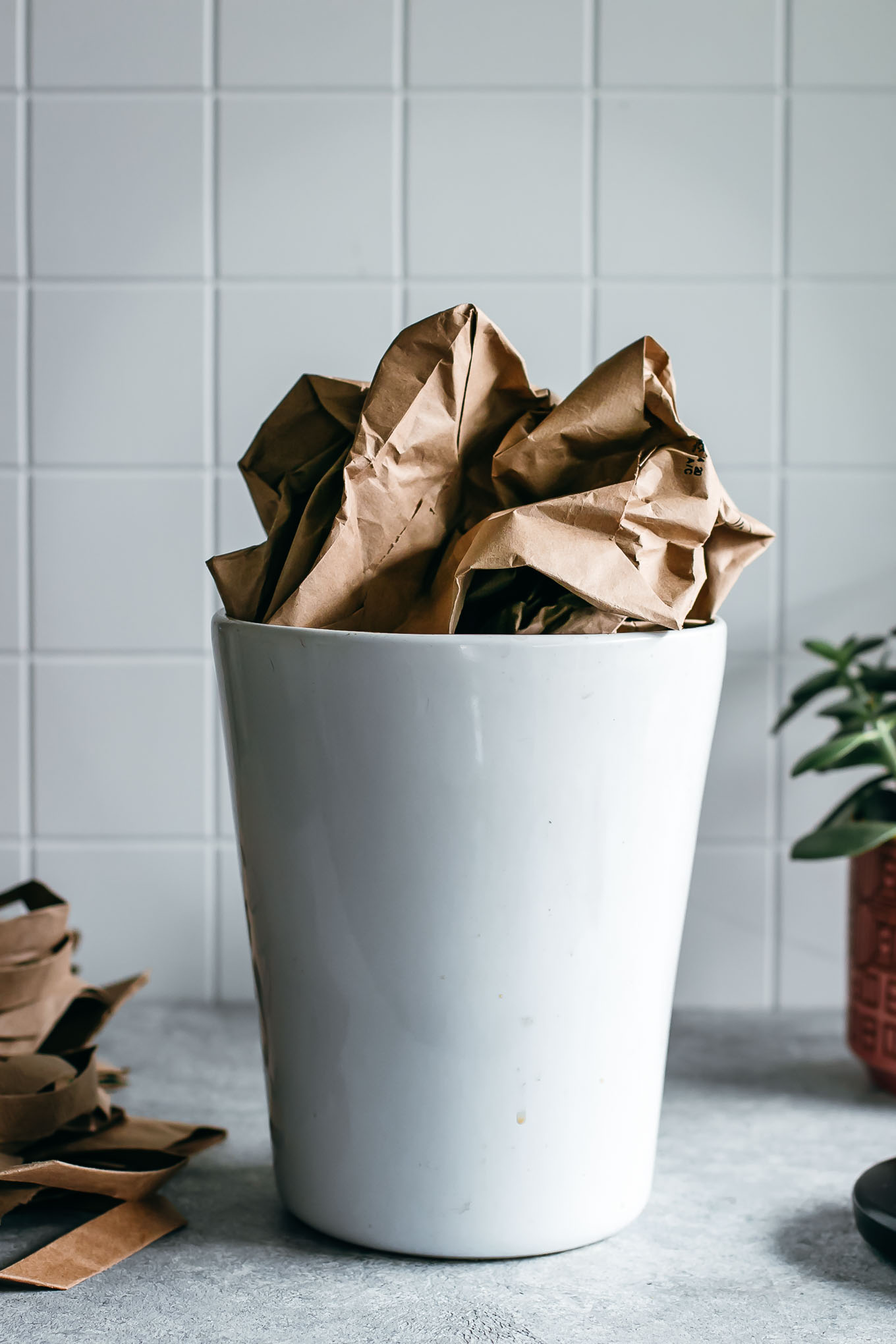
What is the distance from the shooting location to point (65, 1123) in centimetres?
54

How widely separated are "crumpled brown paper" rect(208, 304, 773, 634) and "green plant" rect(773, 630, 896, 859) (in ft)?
0.65

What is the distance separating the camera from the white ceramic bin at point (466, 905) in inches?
16.2

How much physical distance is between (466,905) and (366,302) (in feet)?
1.56

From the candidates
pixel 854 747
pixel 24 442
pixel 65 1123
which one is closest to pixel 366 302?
pixel 24 442

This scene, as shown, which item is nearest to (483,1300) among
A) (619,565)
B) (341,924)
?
(341,924)

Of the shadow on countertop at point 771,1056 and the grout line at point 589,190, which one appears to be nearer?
the shadow on countertop at point 771,1056

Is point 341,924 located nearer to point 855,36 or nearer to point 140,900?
point 140,900

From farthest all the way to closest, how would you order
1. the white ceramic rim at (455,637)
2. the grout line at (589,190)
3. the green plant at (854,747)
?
the grout line at (589,190) < the green plant at (854,747) < the white ceramic rim at (455,637)

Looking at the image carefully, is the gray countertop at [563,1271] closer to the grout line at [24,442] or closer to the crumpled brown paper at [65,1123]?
the crumpled brown paper at [65,1123]

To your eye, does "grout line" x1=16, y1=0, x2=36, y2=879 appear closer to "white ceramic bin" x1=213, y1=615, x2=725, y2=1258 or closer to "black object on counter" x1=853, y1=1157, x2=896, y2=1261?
"white ceramic bin" x1=213, y1=615, x2=725, y2=1258

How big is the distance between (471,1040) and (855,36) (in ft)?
2.17

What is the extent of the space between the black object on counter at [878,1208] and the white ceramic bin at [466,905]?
9 cm

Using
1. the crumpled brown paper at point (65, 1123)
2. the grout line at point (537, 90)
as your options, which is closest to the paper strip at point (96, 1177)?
the crumpled brown paper at point (65, 1123)

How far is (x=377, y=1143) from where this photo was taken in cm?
45
